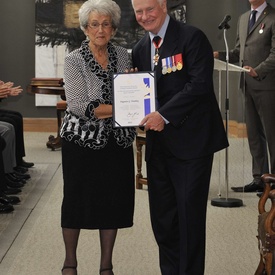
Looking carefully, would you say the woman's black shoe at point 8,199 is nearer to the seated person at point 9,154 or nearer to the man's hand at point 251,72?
the seated person at point 9,154

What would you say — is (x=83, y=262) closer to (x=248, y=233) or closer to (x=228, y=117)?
(x=248, y=233)

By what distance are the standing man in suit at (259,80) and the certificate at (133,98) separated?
3260mm

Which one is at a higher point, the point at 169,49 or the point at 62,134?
the point at 169,49

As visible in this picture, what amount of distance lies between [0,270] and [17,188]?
9.10 feet

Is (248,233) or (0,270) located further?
(248,233)

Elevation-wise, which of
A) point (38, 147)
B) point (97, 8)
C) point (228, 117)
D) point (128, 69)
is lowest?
point (38, 147)

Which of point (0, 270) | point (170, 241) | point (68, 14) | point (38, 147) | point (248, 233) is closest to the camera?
point (170, 241)

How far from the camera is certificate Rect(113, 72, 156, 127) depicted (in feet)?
12.8

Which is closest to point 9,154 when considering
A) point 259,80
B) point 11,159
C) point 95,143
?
point 11,159

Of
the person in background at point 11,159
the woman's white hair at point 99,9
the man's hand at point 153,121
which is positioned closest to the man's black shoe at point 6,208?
the person in background at point 11,159

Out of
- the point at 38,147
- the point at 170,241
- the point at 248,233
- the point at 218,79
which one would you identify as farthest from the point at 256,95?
the point at 38,147

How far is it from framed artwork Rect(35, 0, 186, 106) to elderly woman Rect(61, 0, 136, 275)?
7699 millimetres

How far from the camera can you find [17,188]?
301 inches

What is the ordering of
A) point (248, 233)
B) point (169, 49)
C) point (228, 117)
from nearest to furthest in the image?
point (169, 49) → point (248, 233) → point (228, 117)
